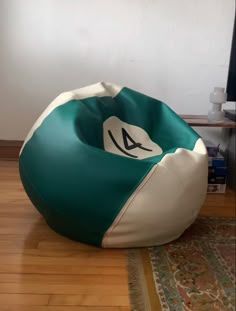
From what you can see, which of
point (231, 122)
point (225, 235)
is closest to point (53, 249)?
point (225, 235)

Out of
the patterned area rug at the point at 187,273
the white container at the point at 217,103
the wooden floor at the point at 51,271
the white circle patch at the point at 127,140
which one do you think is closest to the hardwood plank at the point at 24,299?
the wooden floor at the point at 51,271

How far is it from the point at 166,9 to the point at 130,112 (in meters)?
0.85

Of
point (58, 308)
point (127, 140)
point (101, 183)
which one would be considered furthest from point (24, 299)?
point (127, 140)

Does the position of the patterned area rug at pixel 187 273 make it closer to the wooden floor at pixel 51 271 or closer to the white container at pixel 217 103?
the wooden floor at pixel 51 271

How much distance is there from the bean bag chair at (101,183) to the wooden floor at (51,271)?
2.8 inches

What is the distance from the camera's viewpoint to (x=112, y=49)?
242 cm

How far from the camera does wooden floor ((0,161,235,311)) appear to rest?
1.19 m

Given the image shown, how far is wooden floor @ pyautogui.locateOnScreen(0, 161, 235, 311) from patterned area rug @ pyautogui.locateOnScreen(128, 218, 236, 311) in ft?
0.19

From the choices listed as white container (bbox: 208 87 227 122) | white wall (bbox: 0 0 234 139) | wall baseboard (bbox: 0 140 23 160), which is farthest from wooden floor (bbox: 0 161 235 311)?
white container (bbox: 208 87 227 122)

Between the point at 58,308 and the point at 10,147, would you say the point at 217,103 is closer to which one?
the point at 10,147

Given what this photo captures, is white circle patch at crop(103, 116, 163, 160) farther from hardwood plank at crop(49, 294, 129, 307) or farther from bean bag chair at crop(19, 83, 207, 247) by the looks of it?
hardwood plank at crop(49, 294, 129, 307)

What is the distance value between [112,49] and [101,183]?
4.13ft

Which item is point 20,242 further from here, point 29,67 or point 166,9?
point 166,9

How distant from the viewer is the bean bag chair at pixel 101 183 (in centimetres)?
140
